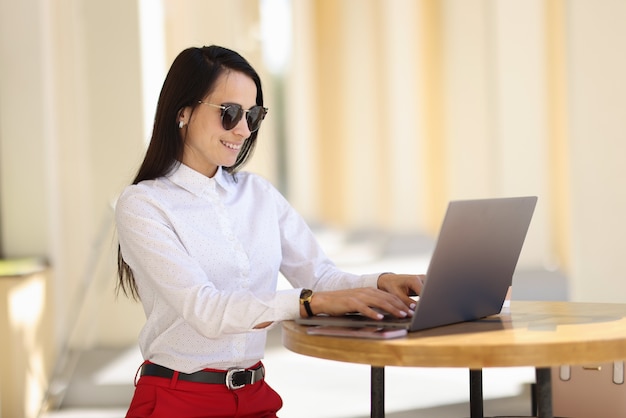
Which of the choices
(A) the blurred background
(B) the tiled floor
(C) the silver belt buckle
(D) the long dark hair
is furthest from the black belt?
(A) the blurred background

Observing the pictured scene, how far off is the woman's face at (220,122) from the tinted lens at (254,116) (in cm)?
2

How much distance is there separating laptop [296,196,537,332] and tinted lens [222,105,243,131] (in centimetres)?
63

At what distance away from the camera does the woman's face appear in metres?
2.76

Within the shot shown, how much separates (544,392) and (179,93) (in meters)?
1.30

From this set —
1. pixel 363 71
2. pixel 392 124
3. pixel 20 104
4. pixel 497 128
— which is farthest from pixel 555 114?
pixel 363 71

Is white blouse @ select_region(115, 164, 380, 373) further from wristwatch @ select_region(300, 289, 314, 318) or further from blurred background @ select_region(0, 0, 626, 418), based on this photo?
blurred background @ select_region(0, 0, 626, 418)

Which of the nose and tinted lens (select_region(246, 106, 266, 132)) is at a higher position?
tinted lens (select_region(246, 106, 266, 132))

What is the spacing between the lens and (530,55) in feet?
28.6

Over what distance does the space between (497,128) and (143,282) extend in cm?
656

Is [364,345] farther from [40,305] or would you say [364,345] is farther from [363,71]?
[363,71]

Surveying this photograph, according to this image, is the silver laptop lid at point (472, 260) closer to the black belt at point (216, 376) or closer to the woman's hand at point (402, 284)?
the woman's hand at point (402, 284)

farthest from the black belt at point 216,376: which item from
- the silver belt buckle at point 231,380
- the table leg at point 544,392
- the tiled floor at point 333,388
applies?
the tiled floor at point 333,388

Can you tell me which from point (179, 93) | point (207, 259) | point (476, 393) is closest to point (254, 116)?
point (179, 93)

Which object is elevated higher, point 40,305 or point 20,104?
point 20,104
